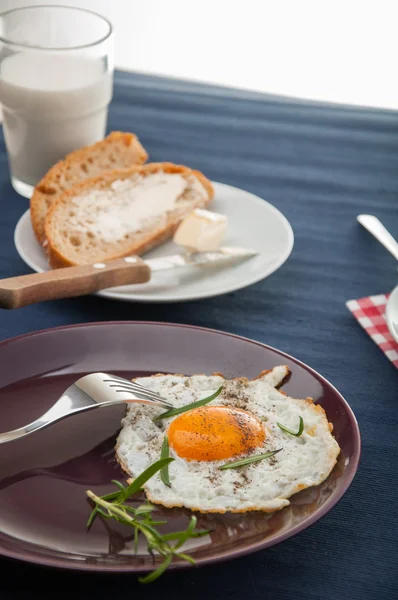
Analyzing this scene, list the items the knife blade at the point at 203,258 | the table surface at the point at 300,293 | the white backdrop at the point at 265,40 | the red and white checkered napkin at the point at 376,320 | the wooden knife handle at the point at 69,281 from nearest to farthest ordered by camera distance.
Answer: the table surface at the point at 300,293 → the wooden knife handle at the point at 69,281 → the red and white checkered napkin at the point at 376,320 → the knife blade at the point at 203,258 → the white backdrop at the point at 265,40

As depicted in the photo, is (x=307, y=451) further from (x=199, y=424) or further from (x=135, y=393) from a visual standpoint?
(x=135, y=393)

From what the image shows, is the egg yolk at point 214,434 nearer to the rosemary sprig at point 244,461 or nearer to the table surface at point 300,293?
the rosemary sprig at point 244,461

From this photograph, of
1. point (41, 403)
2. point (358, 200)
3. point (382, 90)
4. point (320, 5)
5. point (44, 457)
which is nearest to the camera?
point (44, 457)

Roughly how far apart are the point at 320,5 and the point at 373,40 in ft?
1.83

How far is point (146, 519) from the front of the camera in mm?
1217

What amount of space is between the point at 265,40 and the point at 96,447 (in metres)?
5.91

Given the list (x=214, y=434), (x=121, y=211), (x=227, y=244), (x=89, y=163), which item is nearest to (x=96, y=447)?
(x=214, y=434)

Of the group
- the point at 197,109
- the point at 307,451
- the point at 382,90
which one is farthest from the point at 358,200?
the point at 382,90

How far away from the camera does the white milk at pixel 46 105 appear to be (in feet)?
7.97

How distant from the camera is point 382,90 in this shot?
6.38 m

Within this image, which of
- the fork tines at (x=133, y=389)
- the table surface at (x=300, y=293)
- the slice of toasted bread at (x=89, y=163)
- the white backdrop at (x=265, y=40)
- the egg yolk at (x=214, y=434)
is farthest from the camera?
the white backdrop at (x=265, y=40)

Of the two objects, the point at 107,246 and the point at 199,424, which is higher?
the point at 199,424

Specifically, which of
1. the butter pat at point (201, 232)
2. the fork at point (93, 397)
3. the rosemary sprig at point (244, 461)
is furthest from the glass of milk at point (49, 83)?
the rosemary sprig at point (244, 461)

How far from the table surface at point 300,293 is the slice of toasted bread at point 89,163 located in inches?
4.1
